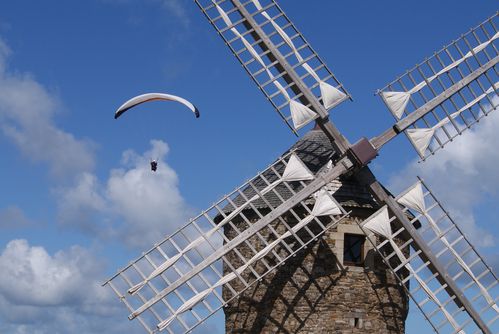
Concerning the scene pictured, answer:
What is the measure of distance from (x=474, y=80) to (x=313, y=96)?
3030mm

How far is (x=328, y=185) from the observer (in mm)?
15477

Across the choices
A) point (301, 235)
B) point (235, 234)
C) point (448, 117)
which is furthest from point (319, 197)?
point (448, 117)

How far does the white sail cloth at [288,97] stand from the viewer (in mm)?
15188

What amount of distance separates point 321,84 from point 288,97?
0.59 meters

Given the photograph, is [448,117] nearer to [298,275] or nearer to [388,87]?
[388,87]

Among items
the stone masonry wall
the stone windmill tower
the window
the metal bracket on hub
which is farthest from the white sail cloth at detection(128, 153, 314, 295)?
the window

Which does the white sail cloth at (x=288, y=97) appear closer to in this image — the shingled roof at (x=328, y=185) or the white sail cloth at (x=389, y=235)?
the shingled roof at (x=328, y=185)

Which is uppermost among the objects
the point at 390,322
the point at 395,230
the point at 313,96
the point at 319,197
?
the point at 313,96

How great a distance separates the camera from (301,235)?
15.4 metres

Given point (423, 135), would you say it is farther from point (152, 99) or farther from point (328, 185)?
point (152, 99)

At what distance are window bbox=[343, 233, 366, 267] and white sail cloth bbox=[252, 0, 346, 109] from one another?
227cm

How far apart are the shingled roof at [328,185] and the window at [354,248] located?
61 cm

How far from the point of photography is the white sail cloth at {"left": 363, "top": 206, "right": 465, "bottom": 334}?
584 inches

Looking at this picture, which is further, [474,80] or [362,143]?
[474,80]
